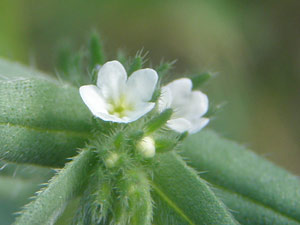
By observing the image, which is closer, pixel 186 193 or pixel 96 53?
pixel 186 193

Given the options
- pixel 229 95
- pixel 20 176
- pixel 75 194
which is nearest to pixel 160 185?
pixel 75 194

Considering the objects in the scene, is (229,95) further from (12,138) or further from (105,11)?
(12,138)

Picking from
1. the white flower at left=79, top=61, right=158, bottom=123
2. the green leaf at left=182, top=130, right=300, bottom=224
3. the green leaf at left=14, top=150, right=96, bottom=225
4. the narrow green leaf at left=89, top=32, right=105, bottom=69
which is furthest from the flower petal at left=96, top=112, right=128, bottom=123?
the narrow green leaf at left=89, top=32, right=105, bottom=69

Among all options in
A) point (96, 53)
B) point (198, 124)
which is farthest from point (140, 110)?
point (96, 53)

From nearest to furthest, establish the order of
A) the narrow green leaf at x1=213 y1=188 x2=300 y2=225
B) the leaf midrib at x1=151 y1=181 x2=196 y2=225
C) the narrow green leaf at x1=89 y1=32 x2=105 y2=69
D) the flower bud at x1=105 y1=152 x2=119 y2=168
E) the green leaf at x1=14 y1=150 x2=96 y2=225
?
the green leaf at x1=14 y1=150 x2=96 y2=225, the flower bud at x1=105 y1=152 x2=119 y2=168, the leaf midrib at x1=151 y1=181 x2=196 y2=225, the narrow green leaf at x1=213 y1=188 x2=300 y2=225, the narrow green leaf at x1=89 y1=32 x2=105 y2=69

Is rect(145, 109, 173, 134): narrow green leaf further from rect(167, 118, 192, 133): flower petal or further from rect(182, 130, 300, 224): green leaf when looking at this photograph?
rect(182, 130, 300, 224): green leaf

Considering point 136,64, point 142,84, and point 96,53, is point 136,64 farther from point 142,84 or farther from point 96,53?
point 96,53

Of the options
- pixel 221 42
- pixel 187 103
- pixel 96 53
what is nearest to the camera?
pixel 187 103
